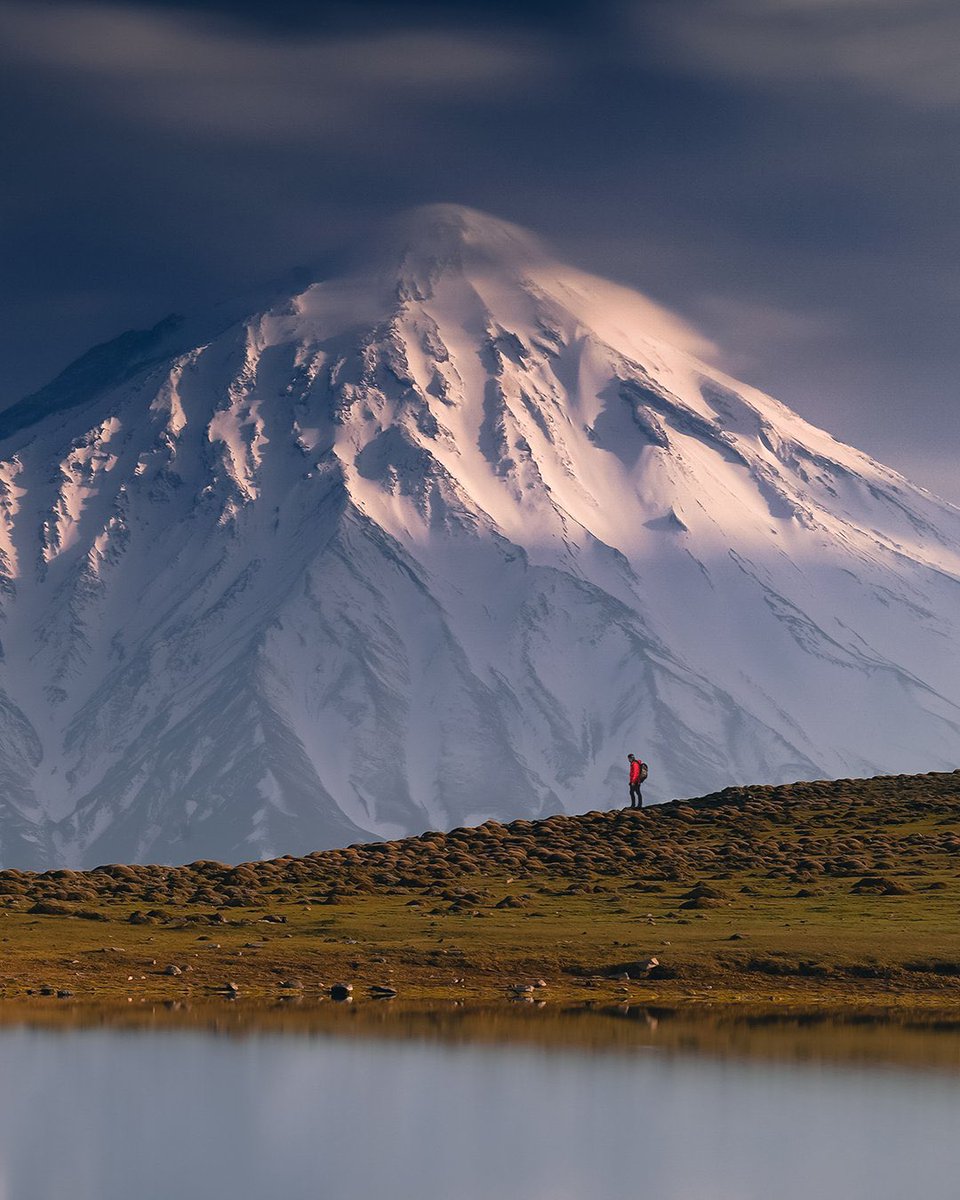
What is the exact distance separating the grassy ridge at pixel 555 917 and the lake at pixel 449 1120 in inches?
370

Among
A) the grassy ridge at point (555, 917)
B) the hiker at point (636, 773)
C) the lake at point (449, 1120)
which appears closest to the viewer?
the lake at point (449, 1120)

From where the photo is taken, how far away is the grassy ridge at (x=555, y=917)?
5878cm

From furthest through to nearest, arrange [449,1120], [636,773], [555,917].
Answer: [636,773], [555,917], [449,1120]

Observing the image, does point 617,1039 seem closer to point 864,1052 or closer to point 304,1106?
point 864,1052

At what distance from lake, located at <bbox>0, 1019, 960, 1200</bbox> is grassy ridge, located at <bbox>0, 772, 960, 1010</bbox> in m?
9.40

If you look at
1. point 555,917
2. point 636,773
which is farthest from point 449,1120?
point 636,773

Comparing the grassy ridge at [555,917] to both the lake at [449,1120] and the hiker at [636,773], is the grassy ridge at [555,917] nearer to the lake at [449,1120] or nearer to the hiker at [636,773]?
the hiker at [636,773]

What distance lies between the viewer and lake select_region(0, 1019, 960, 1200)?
36.0 meters

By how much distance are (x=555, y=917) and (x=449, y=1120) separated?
88.4 ft

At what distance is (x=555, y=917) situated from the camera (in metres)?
67.7

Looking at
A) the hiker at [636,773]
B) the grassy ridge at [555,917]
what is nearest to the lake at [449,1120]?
the grassy ridge at [555,917]

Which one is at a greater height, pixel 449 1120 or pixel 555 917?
pixel 555 917

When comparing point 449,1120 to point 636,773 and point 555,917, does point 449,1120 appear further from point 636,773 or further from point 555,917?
point 636,773

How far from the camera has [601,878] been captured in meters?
77.7
